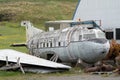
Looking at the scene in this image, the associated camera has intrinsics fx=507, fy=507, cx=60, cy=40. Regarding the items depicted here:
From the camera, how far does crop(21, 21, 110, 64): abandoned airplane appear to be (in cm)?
2989

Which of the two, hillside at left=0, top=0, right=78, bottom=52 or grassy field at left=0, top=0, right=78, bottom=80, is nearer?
grassy field at left=0, top=0, right=78, bottom=80

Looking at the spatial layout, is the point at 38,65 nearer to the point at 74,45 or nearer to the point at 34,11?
the point at 74,45

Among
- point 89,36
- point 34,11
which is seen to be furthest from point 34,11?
point 89,36

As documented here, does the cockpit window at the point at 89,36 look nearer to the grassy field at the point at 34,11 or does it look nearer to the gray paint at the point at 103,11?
the gray paint at the point at 103,11

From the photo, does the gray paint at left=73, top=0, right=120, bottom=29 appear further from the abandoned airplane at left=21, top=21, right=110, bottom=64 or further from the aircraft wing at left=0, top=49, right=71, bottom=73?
the aircraft wing at left=0, top=49, right=71, bottom=73

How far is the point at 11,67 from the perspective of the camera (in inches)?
1120

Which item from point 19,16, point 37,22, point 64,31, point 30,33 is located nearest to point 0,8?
point 19,16

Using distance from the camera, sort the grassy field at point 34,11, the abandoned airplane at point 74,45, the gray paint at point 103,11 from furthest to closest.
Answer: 1. the grassy field at point 34,11
2. the gray paint at point 103,11
3. the abandoned airplane at point 74,45

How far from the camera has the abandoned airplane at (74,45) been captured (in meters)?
29.9

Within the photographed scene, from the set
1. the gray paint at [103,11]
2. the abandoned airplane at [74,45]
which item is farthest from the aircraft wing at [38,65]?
the gray paint at [103,11]

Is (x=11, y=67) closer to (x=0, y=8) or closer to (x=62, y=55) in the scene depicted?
(x=62, y=55)

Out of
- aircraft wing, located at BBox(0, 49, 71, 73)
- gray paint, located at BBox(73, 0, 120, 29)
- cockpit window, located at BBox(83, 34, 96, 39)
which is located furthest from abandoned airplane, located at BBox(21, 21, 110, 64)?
gray paint, located at BBox(73, 0, 120, 29)

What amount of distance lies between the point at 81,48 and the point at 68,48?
124 cm

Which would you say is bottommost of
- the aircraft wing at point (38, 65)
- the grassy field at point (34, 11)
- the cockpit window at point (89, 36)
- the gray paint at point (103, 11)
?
the grassy field at point (34, 11)
